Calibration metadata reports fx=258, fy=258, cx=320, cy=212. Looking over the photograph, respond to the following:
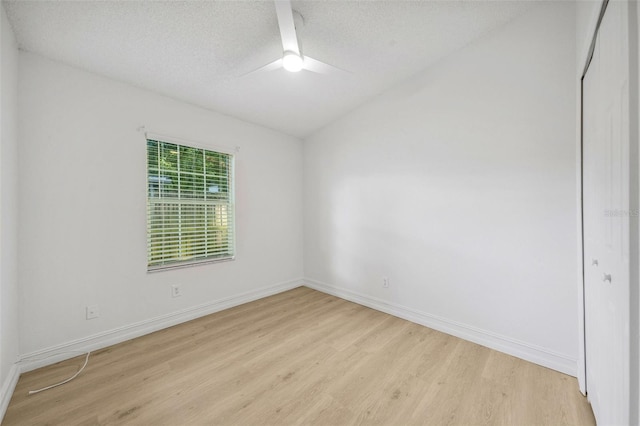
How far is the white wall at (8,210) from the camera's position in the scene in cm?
161

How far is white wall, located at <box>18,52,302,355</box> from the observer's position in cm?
200

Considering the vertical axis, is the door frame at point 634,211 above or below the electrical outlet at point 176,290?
above

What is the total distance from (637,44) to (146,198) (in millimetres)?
3355

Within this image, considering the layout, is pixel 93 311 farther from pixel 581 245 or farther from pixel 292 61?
pixel 581 245

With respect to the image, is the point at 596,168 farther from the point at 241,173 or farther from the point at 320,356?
the point at 241,173

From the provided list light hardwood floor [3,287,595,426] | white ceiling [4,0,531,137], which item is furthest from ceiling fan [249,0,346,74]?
light hardwood floor [3,287,595,426]

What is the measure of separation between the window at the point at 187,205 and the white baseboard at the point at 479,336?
1.93 meters

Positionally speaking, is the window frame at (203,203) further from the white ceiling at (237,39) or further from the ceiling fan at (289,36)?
the ceiling fan at (289,36)

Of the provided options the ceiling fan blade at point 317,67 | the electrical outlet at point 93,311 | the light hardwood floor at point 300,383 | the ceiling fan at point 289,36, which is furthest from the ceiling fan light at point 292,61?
the electrical outlet at point 93,311

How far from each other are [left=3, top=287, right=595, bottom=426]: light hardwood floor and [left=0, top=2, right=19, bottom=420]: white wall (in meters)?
0.27

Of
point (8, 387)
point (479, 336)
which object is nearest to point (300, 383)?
point (479, 336)

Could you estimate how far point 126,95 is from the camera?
245 cm

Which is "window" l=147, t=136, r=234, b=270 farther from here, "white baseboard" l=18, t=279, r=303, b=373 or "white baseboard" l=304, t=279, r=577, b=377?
"white baseboard" l=304, t=279, r=577, b=377

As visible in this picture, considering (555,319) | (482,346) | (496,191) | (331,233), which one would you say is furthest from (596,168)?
(331,233)
